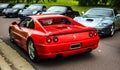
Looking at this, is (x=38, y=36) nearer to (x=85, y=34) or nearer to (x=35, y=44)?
(x=35, y=44)

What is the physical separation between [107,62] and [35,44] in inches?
78.4

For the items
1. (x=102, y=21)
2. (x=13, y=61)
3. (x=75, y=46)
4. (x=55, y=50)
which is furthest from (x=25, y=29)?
(x=102, y=21)

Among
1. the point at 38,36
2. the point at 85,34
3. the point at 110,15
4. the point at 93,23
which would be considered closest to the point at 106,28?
the point at 93,23

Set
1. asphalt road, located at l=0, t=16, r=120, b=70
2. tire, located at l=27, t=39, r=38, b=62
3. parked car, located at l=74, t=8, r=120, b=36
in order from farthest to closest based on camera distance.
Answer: parked car, located at l=74, t=8, r=120, b=36 < tire, located at l=27, t=39, r=38, b=62 < asphalt road, located at l=0, t=16, r=120, b=70

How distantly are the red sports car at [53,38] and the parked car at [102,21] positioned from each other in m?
3.20

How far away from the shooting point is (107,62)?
7230mm

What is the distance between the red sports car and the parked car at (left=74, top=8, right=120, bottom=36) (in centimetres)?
320

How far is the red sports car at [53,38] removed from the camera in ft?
22.6

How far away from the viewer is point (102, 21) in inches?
466

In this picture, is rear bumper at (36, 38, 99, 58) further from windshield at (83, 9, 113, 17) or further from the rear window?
windshield at (83, 9, 113, 17)

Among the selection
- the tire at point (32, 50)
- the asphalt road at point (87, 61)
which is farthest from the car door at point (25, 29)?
the asphalt road at point (87, 61)

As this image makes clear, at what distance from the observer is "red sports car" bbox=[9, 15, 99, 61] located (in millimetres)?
6891

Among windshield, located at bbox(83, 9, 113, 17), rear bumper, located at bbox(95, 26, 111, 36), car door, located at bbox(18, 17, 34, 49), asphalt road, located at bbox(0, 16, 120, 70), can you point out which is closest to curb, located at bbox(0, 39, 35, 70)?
asphalt road, located at bbox(0, 16, 120, 70)

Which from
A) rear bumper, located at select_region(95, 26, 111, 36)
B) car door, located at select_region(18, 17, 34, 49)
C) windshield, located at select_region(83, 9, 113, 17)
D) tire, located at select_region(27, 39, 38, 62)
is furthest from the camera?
windshield, located at select_region(83, 9, 113, 17)
